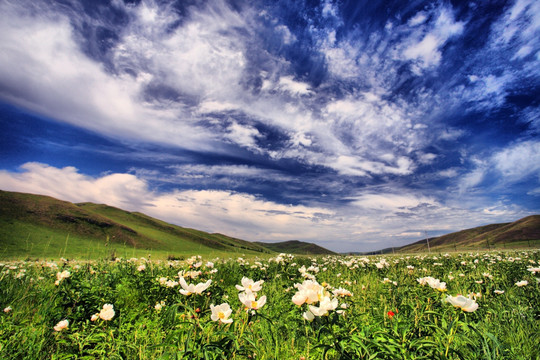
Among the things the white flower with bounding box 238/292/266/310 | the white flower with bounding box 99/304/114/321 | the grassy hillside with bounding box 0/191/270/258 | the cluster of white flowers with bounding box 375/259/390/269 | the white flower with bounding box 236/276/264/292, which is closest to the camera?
the white flower with bounding box 238/292/266/310

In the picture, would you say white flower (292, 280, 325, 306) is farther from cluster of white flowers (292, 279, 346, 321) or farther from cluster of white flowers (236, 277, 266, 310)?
cluster of white flowers (236, 277, 266, 310)

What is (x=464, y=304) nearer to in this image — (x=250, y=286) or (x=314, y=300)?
(x=314, y=300)

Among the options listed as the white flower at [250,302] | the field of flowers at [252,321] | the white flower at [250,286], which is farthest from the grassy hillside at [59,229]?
the white flower at [250,302]

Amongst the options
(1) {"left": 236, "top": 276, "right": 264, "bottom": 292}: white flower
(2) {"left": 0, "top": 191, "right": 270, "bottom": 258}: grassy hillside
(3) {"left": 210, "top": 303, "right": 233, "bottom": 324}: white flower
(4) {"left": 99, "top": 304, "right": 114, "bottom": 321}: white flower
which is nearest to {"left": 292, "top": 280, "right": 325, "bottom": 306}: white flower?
(1) {"left": 236, "top": 276, "right": 264, "bottom": 292}: white flower

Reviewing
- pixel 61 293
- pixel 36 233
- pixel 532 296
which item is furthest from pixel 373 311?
pixel 36 233

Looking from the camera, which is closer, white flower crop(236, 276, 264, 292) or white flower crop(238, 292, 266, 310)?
white flower crop(238, 292, 266, 310)

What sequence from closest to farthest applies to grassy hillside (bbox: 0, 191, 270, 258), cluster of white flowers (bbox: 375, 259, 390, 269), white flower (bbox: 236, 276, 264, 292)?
white flower (bbox: 236, 276, 264, 292)
cluster of white flowers (bbox: 375, 259, 390, 269)
grassy hillside (bbox: 0, 191, 270, 258)

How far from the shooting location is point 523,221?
156 m

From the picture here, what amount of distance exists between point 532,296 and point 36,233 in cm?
6121

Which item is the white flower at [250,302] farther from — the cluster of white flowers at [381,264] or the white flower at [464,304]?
the cluster of white flowers at [381,264]

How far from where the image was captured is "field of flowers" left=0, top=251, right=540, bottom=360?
195 cm

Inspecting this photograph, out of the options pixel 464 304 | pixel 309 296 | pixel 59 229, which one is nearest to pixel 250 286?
pixel 309 296

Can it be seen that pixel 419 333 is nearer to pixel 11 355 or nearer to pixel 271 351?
pixel 271 351

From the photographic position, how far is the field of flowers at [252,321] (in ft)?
6.40
